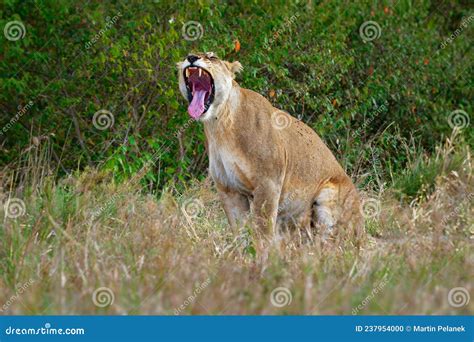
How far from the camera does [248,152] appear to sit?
7750mm

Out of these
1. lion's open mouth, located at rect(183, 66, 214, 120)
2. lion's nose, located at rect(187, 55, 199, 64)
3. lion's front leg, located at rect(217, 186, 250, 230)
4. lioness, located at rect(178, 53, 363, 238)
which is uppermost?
lion's nose, located at rect(187, 55, 199, 64)

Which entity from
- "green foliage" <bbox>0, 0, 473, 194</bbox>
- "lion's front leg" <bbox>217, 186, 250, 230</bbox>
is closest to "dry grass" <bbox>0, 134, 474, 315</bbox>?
"lion's front leg" <bbox>217, 186, 250, 230</bbox>

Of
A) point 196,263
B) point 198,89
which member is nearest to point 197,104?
point 198,89

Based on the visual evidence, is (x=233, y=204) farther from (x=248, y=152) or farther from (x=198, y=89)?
(x=198, y=89)

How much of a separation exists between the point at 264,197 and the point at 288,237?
15.8 inches

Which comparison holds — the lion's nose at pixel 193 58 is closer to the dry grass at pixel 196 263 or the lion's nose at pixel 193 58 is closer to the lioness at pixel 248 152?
the lioness at pixel 248 152

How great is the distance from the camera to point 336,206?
327 inches

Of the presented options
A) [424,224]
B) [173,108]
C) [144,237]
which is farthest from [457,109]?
[144,237]

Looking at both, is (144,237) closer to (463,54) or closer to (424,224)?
(424,224)

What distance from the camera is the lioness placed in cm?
772

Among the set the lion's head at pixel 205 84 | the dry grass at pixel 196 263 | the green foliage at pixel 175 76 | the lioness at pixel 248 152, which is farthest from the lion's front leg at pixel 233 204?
the green foliage at pixel 175 76

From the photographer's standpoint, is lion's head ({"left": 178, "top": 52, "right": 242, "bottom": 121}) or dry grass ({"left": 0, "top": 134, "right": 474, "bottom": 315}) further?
lion's head ({"left": 178, "top": 52, "right": 242, "bottom": 121})

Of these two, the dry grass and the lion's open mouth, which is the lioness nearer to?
the lion's open mouth

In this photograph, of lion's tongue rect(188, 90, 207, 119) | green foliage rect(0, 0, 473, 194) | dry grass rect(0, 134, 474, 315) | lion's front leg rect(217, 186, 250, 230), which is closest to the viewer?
dry grass rect(0, 134, 474, 315)
